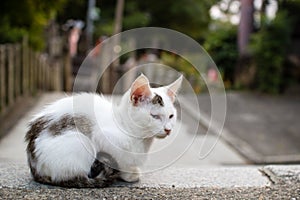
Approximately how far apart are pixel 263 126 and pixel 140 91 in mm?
7187

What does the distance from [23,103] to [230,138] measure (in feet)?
15.8

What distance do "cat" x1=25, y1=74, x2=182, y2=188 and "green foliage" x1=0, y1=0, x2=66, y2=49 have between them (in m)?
6.68

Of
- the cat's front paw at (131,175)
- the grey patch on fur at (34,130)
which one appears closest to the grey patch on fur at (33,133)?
the grey patch on fur at (34,130)

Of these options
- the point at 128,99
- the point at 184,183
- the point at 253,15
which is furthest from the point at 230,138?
the point at 253,15

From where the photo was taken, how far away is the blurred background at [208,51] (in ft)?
28.5

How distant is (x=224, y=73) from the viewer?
15570mm

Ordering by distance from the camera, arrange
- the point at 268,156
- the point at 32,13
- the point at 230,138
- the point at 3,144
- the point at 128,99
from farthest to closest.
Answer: the point at 32,13 < the point at 230,138 < the point at 268,156 < the point at 3,144 < the point at 128,99

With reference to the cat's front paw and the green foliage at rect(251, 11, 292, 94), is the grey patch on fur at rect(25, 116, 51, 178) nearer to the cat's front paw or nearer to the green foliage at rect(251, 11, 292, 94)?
the cat's front paw

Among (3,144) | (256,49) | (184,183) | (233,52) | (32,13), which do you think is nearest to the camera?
(184,183)

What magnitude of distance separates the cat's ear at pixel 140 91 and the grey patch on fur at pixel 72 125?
335mm

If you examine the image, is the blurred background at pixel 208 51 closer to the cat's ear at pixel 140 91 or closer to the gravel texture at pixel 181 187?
the gravel texture at pixel 181 187

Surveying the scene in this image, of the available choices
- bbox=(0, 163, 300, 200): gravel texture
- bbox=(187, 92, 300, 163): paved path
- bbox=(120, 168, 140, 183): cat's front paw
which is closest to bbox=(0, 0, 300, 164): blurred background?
bbox=(187, 92, 300, 163): paved path

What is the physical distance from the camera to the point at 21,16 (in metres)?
9.39

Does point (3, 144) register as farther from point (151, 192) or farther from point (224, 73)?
point (224, 73)
